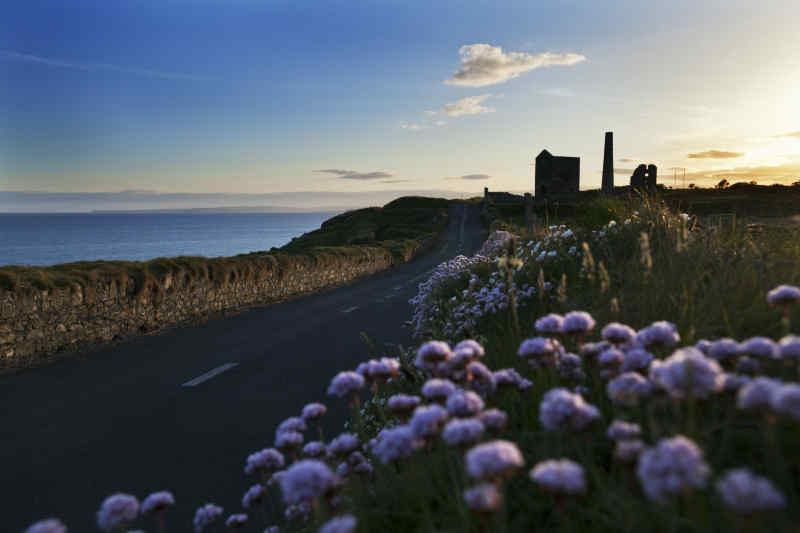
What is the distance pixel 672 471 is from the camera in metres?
1.25

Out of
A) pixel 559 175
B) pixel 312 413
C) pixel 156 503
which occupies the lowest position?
pixel 156 503

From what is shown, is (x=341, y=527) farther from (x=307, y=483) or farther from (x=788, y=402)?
(x=788, y=402)

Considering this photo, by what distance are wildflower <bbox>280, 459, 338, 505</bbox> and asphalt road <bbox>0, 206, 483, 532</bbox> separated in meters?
3.32

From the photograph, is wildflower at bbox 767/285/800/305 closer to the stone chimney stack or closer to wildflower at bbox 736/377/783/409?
wildflower at bbox 736/377/783/409

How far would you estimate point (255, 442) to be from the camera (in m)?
6.09

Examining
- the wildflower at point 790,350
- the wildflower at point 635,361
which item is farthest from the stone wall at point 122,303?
the wildflower at point 790,350

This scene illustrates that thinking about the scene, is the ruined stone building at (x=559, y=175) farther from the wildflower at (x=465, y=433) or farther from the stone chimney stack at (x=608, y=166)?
the wildflower at (x=465, y=433)

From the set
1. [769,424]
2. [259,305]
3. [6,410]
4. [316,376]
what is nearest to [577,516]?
[769,424]

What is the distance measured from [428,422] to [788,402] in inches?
43.5

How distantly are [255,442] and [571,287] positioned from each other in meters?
4.27

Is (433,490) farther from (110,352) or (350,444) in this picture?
(110,352)

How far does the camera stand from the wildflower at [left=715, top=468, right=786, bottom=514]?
3.62 feet

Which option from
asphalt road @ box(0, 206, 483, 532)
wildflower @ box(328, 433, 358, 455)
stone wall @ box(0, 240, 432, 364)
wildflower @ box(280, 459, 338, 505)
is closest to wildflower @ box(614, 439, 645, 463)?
wildflower @ box(280, 459, 338, 505)

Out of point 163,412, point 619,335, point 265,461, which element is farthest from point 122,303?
point 619,335
